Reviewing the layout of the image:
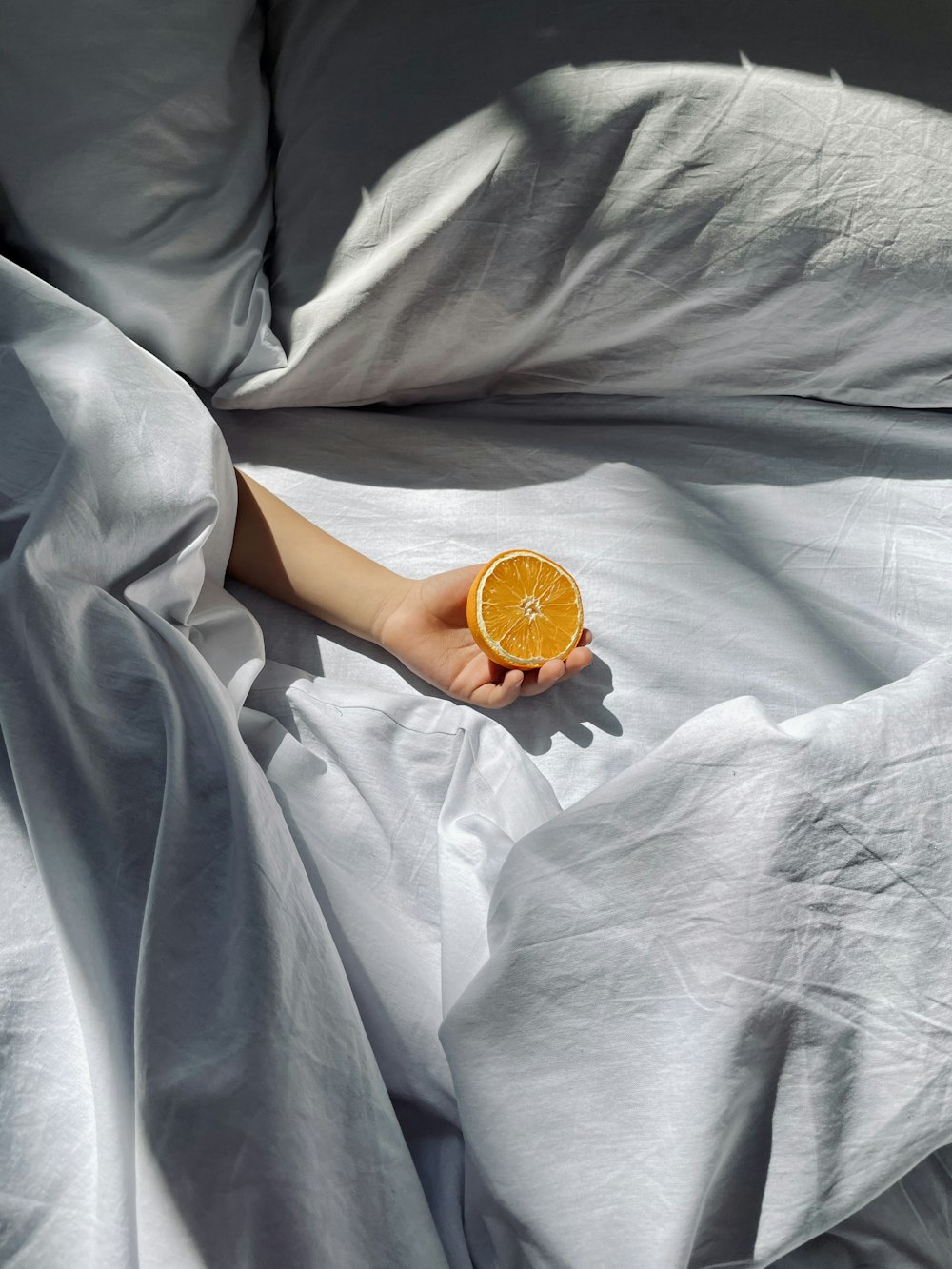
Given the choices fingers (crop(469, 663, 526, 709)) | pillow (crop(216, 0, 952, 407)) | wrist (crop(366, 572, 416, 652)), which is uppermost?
pillow (crop(216, 0, 952, 407))

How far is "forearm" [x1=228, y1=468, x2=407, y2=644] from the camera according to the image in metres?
1.01

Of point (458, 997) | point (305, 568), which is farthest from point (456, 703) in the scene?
point (458, 997)

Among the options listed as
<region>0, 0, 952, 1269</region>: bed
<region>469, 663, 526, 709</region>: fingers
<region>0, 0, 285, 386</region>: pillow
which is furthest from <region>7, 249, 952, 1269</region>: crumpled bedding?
<region>0, 0, 285, 386</region>: pillow

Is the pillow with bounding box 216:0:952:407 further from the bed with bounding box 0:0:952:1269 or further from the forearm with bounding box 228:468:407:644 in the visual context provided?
the forearm with bounding box 228:468:407:644

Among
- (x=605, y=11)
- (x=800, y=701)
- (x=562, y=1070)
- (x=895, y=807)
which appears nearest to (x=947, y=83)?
(x=605, y=11)

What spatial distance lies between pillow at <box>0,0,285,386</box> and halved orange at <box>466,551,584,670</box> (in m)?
0.36

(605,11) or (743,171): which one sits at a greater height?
(605,11)

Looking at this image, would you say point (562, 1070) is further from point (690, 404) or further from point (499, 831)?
point (690, 404)

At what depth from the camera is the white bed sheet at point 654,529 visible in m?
0.99

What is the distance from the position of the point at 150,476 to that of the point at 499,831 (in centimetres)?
44

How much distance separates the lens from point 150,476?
0.85 meters

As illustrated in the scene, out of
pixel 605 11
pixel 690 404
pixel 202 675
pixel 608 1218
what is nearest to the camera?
pixel 608 1218

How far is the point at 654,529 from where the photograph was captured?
1.09 metres

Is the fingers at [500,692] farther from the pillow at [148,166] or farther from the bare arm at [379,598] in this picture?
the pillow at [148,166]
